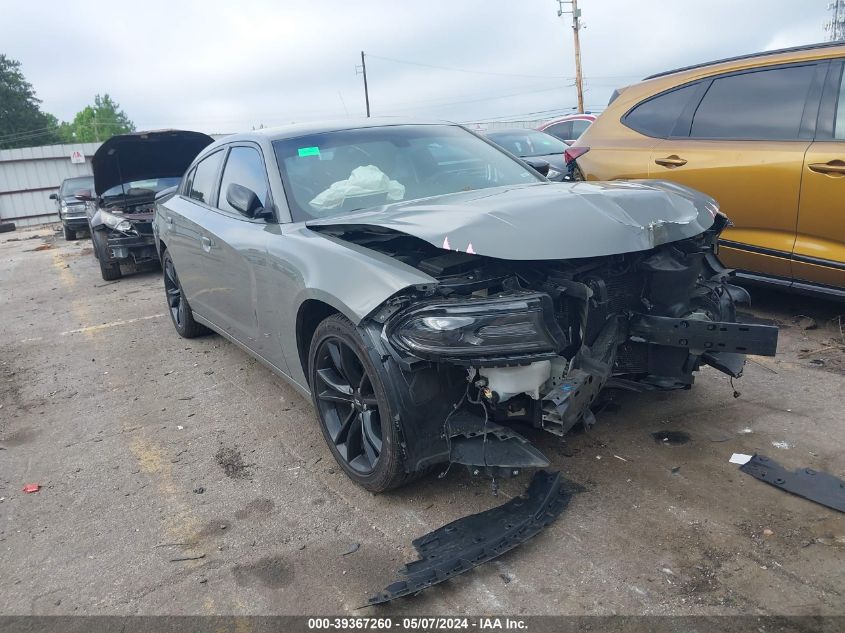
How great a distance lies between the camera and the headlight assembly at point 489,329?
242 cm

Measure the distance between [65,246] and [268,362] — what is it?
575 inches

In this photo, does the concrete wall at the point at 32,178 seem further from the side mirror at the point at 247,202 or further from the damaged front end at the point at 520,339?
the damaged front end at the point at 520,339

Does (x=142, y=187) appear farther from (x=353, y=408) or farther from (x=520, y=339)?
(x=520, y=339)

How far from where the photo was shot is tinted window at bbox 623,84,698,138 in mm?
5219

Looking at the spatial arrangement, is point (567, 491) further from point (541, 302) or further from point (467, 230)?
point (467, 230)

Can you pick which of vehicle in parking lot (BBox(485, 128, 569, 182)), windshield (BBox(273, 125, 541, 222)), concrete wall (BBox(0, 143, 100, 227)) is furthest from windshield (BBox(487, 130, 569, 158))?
concrete wall (BBox(0, 143, 100, 227))

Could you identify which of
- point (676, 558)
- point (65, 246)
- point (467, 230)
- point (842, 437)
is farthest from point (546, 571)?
point (65, 246)

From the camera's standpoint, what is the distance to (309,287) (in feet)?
9.93

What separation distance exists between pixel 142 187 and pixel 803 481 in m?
9.78

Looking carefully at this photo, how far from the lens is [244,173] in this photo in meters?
4.06

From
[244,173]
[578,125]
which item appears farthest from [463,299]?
[578,125]

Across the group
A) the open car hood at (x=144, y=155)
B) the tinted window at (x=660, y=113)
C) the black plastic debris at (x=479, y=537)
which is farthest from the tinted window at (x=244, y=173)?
the open car hood at (x=144, y=155)

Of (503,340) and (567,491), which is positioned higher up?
(503,340)

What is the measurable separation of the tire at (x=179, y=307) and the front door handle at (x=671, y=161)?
3.98 metres
